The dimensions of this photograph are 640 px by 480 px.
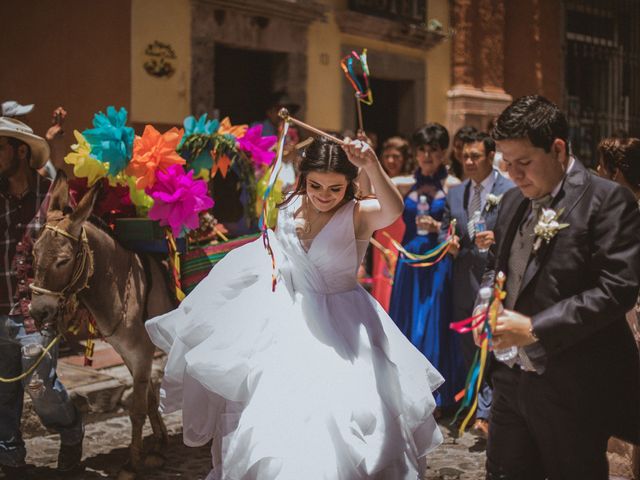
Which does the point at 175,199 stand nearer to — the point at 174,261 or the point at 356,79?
the point at 174,261

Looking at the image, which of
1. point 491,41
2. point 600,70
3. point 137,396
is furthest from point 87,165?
point 600,70

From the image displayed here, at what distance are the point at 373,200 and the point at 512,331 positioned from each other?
4.33ft

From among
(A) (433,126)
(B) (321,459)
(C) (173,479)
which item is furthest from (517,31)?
(B) (321,459)

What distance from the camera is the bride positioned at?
3.28 metres

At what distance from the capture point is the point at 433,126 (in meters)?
6.51

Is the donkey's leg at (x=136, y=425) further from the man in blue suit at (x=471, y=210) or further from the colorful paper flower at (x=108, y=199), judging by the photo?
the man in blue suit at (x=471, y=210)

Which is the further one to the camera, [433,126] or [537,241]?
[433,126]

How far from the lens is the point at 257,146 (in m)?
5.75

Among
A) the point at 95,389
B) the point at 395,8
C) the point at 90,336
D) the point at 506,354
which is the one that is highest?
the point at 395,8

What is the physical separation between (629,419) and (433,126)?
159 inches

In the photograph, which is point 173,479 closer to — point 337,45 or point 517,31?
point 337,45

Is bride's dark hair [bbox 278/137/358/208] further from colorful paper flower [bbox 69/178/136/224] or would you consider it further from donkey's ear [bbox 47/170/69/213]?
colorful paper flower [bbox 69/178/136/224]

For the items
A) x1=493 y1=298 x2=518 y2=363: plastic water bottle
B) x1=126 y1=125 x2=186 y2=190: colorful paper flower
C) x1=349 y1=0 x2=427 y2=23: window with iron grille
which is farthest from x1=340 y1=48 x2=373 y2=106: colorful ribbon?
x1=349 y1=0 x2=427 y2=23: window with iron grille

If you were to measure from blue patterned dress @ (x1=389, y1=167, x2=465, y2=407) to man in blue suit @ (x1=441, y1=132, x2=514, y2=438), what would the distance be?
228mm
